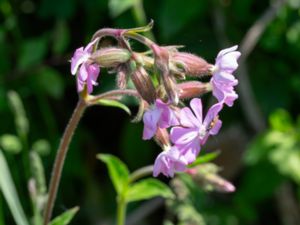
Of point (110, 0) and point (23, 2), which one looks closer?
point (110, 0)

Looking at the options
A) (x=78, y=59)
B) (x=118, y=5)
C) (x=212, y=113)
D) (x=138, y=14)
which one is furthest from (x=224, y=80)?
(x=138, y=14)

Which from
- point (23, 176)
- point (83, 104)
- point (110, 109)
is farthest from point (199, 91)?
point (110, 109)

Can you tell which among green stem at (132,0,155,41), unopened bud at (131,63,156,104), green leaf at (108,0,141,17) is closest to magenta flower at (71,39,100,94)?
unopened bud at (131,63,156,104)

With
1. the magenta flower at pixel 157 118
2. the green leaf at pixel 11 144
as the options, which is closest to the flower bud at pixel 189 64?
the magenta flower at pixel 157 118

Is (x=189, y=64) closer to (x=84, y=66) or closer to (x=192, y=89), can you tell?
(x=192, y=89)

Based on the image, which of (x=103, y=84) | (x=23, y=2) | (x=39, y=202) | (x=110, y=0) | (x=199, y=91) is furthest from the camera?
(x=23, y=2)

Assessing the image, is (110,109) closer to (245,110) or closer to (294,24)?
(245,110)

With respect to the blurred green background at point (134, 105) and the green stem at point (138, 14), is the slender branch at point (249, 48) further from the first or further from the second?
the green stem at point (138, 14)
